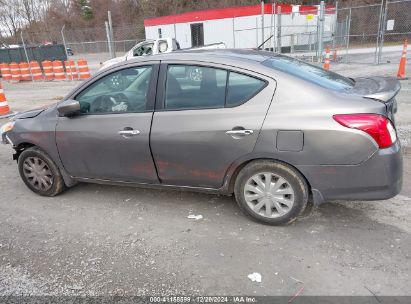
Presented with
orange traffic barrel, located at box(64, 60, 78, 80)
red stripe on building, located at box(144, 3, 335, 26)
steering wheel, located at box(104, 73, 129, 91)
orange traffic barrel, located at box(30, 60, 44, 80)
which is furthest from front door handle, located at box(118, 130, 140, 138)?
red stripe on building, located at box(144, 3, 335, 26)

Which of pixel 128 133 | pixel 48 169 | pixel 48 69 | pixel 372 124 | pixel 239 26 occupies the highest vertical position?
Result: pixel 239 26

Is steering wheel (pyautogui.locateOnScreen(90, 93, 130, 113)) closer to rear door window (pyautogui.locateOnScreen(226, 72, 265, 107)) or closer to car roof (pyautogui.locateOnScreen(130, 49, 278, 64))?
car roof (pyautogui.locateOnScreen(130, 49, 278, 64))

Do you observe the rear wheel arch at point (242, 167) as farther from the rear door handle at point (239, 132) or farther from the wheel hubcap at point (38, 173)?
the wheel hubcap at point (38, 173)

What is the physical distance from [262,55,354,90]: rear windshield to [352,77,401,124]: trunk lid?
12 centimetres

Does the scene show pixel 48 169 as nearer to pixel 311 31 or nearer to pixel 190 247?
pixel 190 247

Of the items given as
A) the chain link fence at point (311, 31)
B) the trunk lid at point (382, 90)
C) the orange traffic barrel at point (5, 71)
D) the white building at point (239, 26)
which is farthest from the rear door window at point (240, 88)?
the white building at point (239, 26)

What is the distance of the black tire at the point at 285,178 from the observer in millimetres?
3180

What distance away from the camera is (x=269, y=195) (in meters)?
3.32

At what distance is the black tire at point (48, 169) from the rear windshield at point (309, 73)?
9.01 feet

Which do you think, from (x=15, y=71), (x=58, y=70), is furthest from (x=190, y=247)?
(x=15, y=71)

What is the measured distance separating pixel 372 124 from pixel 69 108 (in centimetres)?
298

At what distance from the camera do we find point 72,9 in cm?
6462

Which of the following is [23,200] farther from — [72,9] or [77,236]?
[72,9]

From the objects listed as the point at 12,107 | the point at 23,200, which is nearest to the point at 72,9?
the point at 12,107
